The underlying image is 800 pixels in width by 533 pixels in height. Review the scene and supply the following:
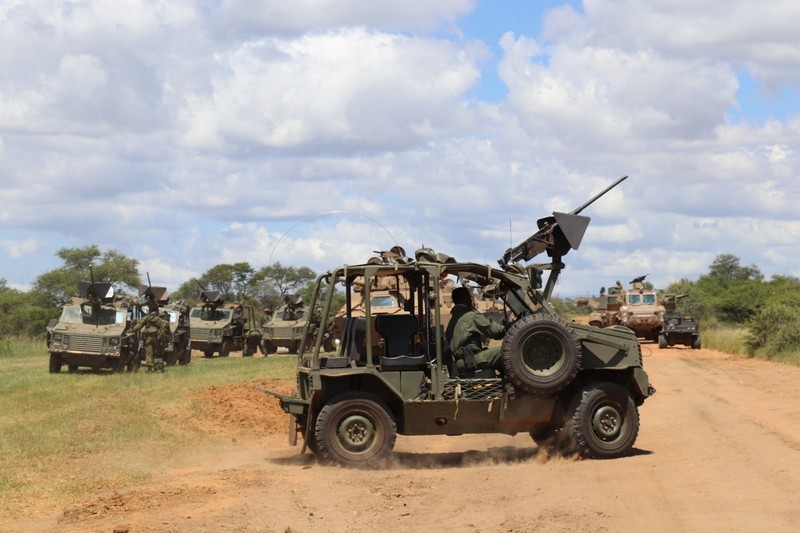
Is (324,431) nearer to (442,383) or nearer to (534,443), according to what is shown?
(442,383)

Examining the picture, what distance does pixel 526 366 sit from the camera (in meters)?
11.9

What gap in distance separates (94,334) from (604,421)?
18.1 m

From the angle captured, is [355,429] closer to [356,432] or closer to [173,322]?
[356,432]

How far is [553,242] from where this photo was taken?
13.2 meters

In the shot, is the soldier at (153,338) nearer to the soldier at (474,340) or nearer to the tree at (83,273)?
the soldier at (474,340)

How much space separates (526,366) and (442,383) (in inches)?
33.6

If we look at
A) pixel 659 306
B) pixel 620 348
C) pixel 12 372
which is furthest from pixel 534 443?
pixel 659 306

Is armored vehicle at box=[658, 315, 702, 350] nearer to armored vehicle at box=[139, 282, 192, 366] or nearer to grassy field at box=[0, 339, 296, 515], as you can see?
armored vehicle at box=[139, 282, 192, 366]

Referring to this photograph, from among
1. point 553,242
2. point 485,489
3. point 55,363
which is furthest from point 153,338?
point 485,489

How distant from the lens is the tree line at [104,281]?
55219 mm

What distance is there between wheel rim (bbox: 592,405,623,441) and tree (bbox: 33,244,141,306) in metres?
56.5

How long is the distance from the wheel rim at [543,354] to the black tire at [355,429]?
4.88ft

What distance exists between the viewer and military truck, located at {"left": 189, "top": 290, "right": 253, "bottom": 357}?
3984 centimetres

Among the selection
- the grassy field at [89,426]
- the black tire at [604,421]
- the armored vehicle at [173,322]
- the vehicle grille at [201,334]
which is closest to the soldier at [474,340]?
the black tire at [604,421]
